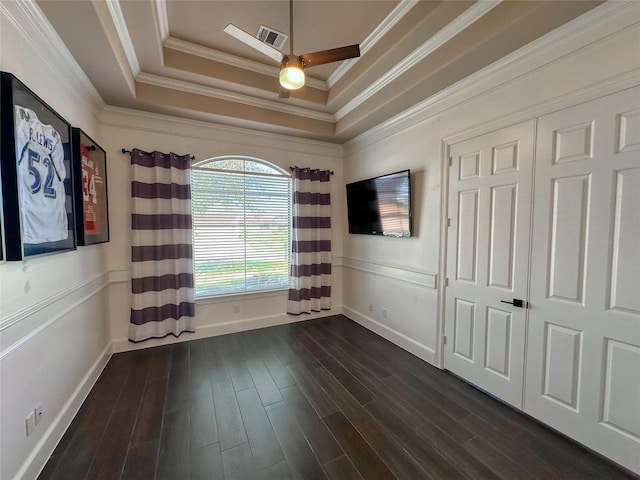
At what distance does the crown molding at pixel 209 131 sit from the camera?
2.96 meters

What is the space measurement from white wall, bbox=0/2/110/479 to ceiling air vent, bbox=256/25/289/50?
4.80ft

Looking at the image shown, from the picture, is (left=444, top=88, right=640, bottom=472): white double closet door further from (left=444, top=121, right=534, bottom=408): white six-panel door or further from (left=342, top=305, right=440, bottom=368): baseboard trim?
(left=342, top=305, right=440, bottom=368): baseboard trim

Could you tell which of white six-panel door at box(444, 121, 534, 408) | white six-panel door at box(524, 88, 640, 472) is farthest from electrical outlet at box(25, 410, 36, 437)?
white six-panel door at box(524, 88, 640, 472)

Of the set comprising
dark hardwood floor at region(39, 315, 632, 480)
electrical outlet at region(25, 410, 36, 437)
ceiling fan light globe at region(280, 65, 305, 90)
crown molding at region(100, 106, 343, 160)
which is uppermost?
crown molding at region(100, 106, 343, 160)

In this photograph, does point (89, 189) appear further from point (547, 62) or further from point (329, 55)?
point (547, 62)

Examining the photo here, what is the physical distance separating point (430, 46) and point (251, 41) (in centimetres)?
147

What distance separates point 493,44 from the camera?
192cm

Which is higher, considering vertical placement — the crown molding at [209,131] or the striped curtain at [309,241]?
the crown molding at [209,131]

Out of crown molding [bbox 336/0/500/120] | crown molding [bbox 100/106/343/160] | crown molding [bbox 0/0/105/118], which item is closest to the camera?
crown molding [bbox 0/0/105/118]

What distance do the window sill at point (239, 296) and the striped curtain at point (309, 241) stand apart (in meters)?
0.19

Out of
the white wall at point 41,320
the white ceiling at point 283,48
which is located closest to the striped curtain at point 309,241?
the white ceiling at point 283,48

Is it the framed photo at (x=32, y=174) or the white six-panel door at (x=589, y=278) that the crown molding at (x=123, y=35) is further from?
the white six-panel door at (x=589, y=278)

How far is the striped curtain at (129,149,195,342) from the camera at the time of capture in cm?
301

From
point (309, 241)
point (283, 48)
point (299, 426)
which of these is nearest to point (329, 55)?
point (283, 48)
